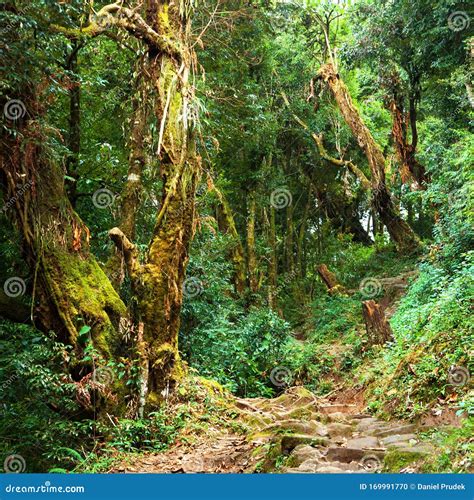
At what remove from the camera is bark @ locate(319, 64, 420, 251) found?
54.9 feet

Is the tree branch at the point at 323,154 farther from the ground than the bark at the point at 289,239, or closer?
farther from the ground

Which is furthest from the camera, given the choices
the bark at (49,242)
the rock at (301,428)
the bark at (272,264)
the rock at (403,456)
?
the bark at (272,264)

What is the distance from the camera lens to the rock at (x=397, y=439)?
545 centimetres

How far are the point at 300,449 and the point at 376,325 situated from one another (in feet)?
20.3

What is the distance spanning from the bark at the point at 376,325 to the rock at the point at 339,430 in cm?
479

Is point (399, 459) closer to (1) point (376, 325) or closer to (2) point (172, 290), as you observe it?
(2) point (172, 290)

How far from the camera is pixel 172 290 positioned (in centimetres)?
710

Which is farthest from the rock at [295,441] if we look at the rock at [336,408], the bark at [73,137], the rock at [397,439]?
the bark at [73,137]

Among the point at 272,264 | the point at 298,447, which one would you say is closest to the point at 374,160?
the point at 272,264

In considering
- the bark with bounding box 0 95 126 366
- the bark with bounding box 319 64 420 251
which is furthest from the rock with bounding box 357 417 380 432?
the bark with bounding box 319 64 420 251

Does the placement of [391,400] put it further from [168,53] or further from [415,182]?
[415,182]

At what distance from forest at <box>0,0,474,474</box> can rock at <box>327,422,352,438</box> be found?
3cm

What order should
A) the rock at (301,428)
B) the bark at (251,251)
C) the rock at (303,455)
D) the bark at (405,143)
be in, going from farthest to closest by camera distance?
the bark at (405,143) → the bark at (251,251) → the rock at (301,428) → the rock at (303,455)

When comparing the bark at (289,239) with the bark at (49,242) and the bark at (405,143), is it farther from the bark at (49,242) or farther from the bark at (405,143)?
the bark at (49,242)
